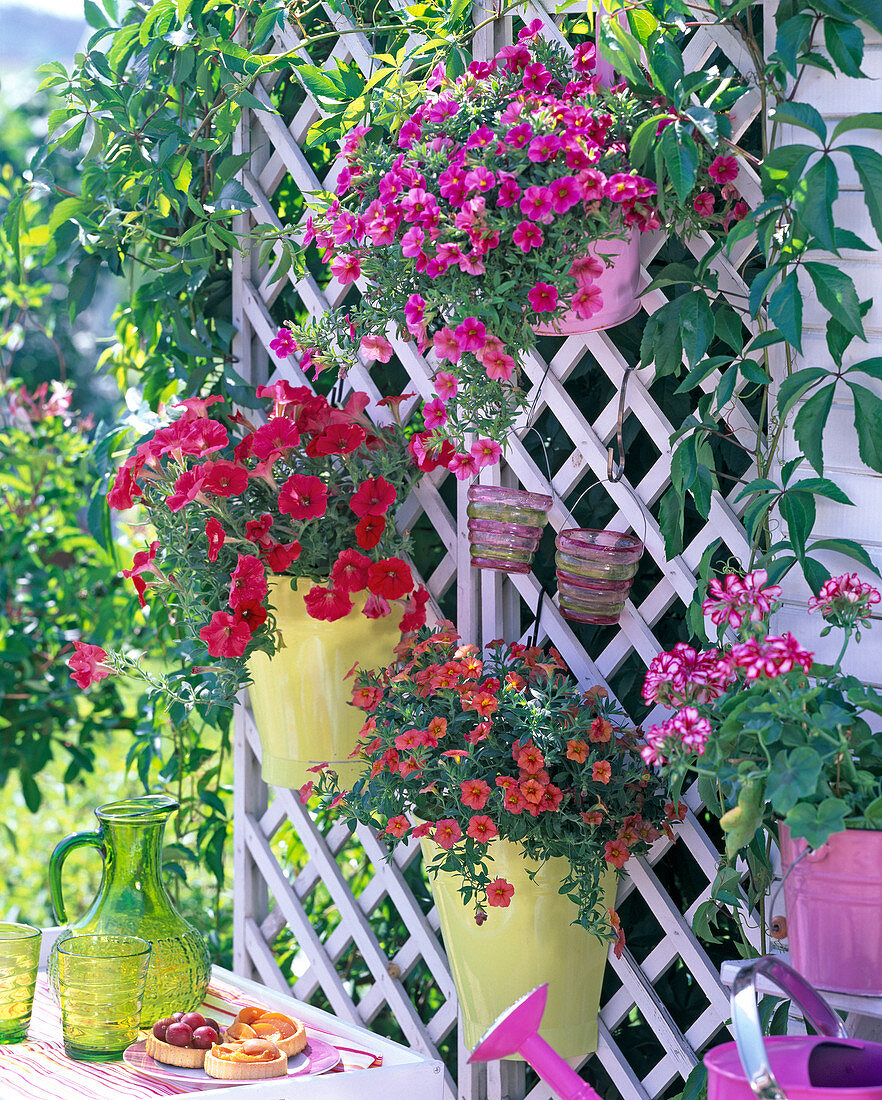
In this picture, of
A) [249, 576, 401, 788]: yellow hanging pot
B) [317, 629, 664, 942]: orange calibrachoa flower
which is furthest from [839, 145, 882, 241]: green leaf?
[249, 576, 401, 788]: yellow hanging pot

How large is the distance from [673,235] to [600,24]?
30 cm

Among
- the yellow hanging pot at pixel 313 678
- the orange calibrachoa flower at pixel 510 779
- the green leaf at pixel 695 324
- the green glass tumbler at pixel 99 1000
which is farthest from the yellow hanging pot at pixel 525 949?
the green leaf at pixel 695 324

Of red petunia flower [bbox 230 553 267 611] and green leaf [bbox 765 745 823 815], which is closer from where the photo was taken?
green leaf [bbox 765 745 823 815]

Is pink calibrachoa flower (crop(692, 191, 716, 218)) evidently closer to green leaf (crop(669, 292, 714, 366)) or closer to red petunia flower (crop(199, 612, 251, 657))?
green leaf (crop(669, 292, 714, 366))

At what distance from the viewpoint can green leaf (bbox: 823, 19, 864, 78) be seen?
3.69 feet

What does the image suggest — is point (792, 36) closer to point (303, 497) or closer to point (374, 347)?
point (374, 347)

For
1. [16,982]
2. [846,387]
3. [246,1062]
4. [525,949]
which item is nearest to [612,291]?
[846,387]

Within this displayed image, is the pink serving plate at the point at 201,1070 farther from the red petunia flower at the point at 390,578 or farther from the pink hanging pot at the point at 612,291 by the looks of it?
the pink hanging pot at the point at 612,291

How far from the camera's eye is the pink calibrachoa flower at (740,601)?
111cm

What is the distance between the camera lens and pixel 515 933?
Result: 1413 mm

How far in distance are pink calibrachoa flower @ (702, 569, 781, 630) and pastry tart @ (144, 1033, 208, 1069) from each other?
77 centimetres

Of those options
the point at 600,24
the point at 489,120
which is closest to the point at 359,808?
the point at 489,120

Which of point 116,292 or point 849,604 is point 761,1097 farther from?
point 116,292

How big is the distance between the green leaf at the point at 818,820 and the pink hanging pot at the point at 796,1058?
4.1 inches
